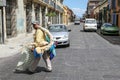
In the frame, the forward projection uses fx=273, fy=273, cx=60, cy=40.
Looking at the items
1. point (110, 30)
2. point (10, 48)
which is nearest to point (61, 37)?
point (10, 48)

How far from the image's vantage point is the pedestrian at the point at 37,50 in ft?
26.6

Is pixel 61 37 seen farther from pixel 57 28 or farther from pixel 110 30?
pixel 110 30

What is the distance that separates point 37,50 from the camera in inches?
314

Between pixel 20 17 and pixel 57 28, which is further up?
pixel 20 17

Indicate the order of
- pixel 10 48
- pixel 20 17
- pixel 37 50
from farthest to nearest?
pixel 20 17 < pixel 10 48 < pixel 37 50

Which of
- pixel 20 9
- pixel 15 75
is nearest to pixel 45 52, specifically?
pixel 15 75

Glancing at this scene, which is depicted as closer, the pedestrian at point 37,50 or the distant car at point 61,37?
the pedestrian at point 37,50

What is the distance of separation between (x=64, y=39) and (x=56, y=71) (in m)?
7.55

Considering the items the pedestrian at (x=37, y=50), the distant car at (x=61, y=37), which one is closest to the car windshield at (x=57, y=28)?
the distant car at (x=61, y=37)

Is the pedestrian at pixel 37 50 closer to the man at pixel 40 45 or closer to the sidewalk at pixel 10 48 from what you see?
Result: the man at pixel 40 45

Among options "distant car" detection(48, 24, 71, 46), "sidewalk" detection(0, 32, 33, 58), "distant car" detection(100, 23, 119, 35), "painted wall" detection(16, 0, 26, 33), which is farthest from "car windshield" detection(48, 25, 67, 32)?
"distant car" detection(100, 23, 119, 35)

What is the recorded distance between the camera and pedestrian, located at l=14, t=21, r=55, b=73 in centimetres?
809

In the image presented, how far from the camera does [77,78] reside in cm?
743

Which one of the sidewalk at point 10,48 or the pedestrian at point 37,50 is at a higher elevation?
the pedestrian at point 37,50
